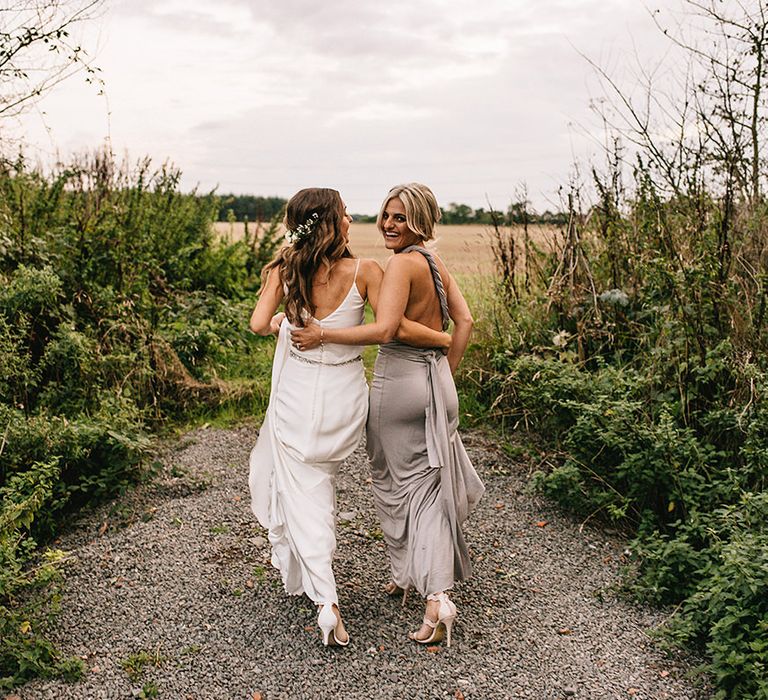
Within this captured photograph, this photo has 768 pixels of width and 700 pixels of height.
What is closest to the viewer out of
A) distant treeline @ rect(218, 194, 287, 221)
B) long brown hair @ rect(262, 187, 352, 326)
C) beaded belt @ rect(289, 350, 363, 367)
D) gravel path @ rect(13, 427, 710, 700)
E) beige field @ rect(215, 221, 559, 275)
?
gravel path @ rect(13, 427, 710, 700)

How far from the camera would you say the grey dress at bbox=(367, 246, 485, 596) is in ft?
13.6

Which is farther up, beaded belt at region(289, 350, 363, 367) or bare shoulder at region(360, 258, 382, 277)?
bare shoulder at region(360, 258, 382, 277)

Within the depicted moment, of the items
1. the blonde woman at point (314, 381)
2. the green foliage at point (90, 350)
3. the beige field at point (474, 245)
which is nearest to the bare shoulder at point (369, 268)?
the blonde woman at point (314, 381)

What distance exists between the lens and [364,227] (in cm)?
2780

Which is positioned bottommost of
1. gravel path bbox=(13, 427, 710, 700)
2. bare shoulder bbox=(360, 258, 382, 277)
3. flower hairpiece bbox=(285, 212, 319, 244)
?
gravel path bbox=(13, 427, 710, 700)

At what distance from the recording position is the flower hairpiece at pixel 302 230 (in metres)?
3.95

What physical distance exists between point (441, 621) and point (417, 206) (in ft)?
6.76

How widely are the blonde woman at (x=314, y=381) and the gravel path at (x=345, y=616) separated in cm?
30

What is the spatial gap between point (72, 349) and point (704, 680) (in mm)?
5000

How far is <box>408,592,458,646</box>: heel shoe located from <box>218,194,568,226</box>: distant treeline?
2014 millimetres

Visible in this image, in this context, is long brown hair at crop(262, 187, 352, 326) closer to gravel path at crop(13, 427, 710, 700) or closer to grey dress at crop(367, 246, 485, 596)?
grey dress at crop(367, 246, 485, 596)

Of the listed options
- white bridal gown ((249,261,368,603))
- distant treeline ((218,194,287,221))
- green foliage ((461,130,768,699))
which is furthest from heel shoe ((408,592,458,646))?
distant treeline ((218,194,287,221))

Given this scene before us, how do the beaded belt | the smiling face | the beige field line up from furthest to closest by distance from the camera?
the beige field, the beaded belt, the smiling face

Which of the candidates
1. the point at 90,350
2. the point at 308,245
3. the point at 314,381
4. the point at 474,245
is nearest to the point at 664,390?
the point at 314,381
